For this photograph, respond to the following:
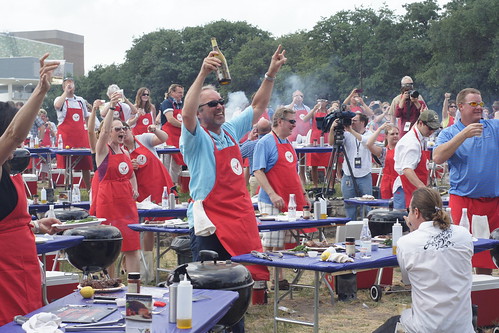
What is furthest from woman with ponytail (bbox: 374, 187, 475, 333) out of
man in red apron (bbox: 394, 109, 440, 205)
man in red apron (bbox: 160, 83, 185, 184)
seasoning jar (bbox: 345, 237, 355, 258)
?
man in red apron (bbox: 160, 83, 185, 184)

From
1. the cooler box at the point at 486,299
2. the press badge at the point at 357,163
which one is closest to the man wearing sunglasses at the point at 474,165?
the cooler box at the point at 486,299

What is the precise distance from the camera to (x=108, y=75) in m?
61.8

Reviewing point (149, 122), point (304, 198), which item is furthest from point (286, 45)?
point (304, 198)

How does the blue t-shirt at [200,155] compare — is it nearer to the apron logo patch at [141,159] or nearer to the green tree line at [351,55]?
the apron logo patch at [141,159]

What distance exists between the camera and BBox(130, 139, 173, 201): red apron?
1023 cm

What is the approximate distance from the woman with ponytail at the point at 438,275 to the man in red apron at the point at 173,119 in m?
9.96

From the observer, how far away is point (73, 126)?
16.2 metres

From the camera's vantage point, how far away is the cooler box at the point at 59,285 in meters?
6.78

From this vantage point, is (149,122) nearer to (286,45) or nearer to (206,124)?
(206,124)

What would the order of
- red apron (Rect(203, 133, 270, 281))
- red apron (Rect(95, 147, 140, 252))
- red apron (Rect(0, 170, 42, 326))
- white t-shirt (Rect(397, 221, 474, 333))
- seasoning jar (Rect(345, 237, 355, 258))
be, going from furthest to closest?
1. red apron (Rect(95, 147, 140, 252))
2. seasoning jar (Rect(345, 237, 355, 258))
3. red apron (Rect(203, 133, 270, 281))
4. white t-shirt (Rect(397, 221, 474, 333))
5. red apron (Rect(0, 170, 42, 326))

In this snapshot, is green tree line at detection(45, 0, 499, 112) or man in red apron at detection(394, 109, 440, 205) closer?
man in red apron at detection(394, 109, 440, 205)

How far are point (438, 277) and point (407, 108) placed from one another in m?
9.27

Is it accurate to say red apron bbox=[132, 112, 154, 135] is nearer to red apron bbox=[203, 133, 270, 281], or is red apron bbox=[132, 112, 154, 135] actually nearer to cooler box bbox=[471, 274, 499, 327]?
red apron bbox=[203, 133, 270, 281]

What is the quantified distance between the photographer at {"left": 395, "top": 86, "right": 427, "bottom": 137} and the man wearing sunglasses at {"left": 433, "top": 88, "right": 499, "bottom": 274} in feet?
20.3
